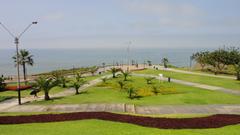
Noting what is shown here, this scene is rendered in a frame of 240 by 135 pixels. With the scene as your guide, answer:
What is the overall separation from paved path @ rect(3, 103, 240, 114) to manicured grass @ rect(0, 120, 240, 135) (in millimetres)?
12455

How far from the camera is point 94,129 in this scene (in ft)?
71.5

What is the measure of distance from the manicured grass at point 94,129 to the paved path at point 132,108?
40.9ft

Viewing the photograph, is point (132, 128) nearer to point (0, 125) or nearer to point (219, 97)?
point (0, 125)

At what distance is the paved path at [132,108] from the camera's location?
120ft

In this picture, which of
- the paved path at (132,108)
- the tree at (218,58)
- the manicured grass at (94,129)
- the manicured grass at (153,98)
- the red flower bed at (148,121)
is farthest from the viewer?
the tree at (218,58)

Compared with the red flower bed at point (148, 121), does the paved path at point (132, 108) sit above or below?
below

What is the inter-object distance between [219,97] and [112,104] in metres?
14.1

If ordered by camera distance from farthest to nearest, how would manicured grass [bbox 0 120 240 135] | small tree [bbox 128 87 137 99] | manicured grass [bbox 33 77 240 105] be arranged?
small tree [bbox 128 87 137 99] → manicured grass [bbox 33 77 240 105] → manicured grass [bbox 0 120 240 135]

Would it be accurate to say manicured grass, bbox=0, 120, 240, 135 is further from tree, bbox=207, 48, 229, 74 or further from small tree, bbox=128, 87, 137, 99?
tree, bbox=207, 48, 229, 74

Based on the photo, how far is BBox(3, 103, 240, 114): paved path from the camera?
36.5 metres

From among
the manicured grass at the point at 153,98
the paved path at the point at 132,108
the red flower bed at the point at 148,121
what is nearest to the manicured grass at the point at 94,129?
the red flower bed at the point at 148,121

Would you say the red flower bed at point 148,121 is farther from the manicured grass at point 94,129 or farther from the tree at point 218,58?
the tree at point 218,58

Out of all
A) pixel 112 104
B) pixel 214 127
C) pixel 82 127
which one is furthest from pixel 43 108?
pixel 214 127

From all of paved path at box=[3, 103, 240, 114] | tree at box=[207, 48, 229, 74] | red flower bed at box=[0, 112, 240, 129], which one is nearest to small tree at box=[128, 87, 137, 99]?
paved path at box=[3, 103, 240, 114]
